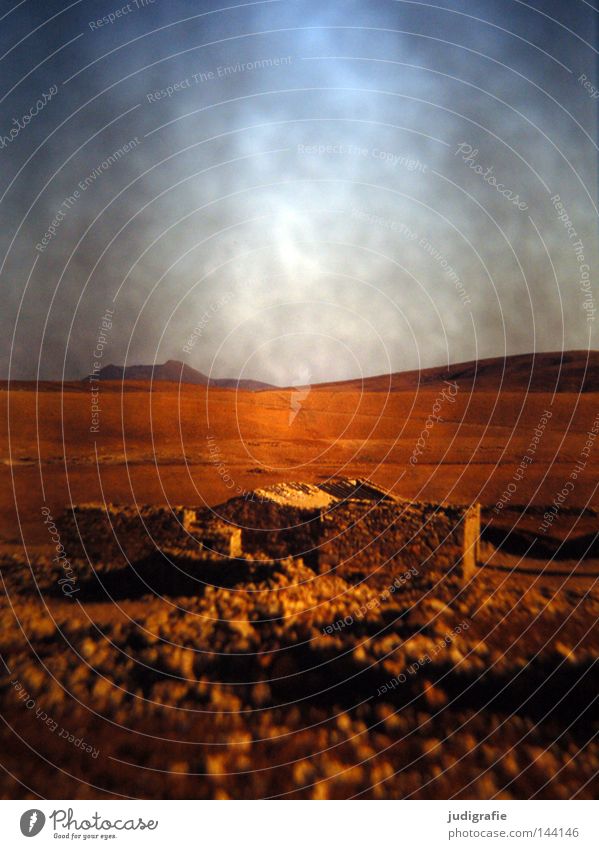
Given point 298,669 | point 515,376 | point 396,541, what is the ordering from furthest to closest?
1. point 515,376
2. point 396,541
3. point 298,669

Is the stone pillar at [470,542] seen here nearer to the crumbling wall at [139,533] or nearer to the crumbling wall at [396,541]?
the crumbling wall at [396,541]

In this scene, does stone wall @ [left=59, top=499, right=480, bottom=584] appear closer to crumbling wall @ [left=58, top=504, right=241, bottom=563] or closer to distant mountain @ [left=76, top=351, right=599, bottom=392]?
crumbling wall @ [left=58, top=504, right=241, bottom=563]

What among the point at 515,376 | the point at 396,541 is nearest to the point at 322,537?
the point at 396,541

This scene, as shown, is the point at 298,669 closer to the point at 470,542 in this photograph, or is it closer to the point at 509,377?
the point at 470,542

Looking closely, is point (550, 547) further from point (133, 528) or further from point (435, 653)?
point (133, 528)

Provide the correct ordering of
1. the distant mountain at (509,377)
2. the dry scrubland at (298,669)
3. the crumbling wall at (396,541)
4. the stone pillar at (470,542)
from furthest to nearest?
1. the distant mountain at (509,377)
2. the stone pillar at (470,542)
3. the crumbling wall at (396,541)
4. the dry scrubland at (298,669)

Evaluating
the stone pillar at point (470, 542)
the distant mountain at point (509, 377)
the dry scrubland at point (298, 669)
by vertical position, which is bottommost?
the dry scrubland at point (298, 669)

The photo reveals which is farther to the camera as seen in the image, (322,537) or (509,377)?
(509,377)

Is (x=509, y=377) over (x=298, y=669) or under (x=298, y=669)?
over

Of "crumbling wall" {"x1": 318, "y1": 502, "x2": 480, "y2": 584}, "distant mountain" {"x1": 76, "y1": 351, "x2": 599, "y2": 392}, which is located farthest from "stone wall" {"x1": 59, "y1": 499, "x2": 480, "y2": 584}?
"distant mountain" {"x1": 76, "y1": 351, "x2": 599, "y2": 392}

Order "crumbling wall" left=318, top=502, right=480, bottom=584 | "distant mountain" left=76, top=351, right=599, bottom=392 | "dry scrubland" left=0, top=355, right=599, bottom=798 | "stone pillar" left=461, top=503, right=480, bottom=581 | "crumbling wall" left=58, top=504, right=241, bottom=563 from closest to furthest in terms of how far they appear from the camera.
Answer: "dry scrubland" left=0, top=355, right=599, bottom=798, "crumbling wall" left=318, top=502, right=480, bottom=584, "stone pillar" left=461, top=503, right=480, bottom=581, "crumbling wall" left=58, top=504, right=241, bottom=563, "distant mountain" left=76, top=351, right=599, bottom=392

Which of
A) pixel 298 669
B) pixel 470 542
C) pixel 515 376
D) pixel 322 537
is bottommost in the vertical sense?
pixel 298 669

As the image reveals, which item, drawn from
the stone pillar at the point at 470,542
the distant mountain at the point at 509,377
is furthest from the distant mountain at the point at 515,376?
the stone pillar at the point at 470,542

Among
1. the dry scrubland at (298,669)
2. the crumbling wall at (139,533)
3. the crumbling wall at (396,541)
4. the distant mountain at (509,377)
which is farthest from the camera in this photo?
the distant mountain at (509,377)
